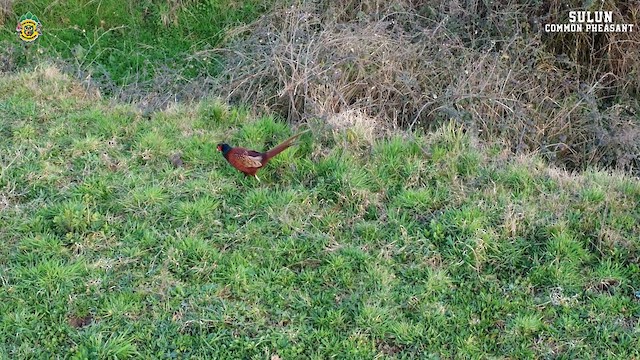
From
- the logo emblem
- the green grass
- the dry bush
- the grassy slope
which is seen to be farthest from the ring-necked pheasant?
the logo emblem

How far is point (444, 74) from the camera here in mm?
5793

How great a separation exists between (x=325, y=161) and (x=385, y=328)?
150 centimetres

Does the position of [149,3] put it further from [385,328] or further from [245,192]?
[385,328]

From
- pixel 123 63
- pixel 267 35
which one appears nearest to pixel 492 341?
pixel 267 35

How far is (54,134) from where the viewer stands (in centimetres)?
481

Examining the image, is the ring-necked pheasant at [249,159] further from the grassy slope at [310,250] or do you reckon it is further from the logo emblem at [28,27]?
the logo emblem at [28,27]

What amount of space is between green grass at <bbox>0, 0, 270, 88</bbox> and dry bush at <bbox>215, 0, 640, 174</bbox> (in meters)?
0.44

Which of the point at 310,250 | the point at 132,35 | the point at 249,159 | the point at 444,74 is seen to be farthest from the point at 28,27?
the point at 310,250

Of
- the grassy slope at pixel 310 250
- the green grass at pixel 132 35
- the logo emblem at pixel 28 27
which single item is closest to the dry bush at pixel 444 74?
the green grass at pixel 132 35

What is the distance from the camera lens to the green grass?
6324 mm

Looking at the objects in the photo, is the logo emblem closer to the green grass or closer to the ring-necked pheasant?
the green grass

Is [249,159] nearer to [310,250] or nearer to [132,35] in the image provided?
[310,250]

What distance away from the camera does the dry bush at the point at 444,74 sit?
547cm

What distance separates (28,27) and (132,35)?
1.02 meters
